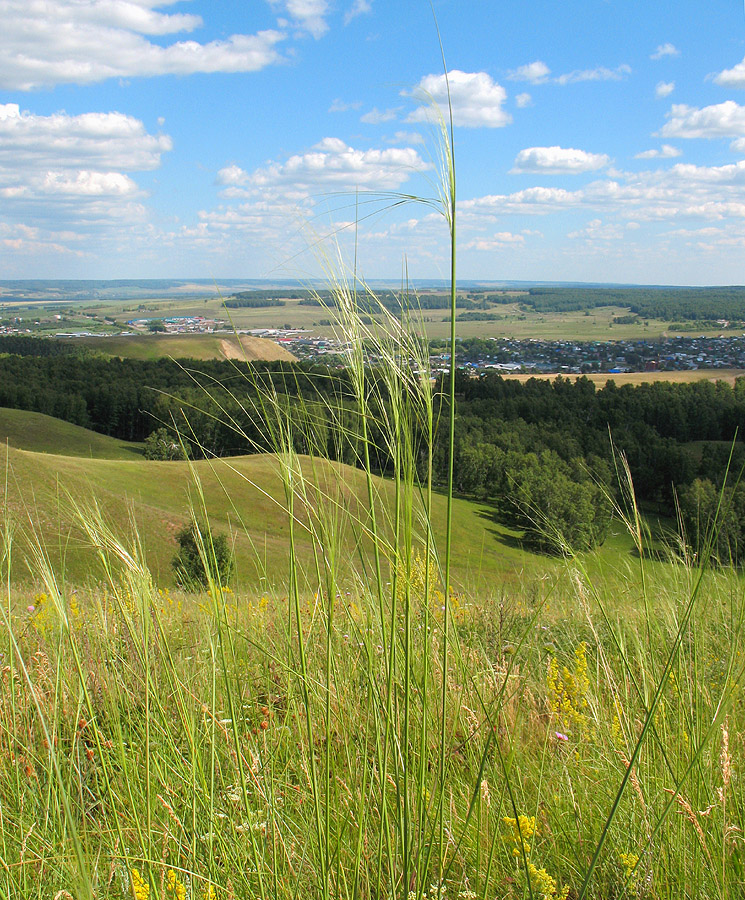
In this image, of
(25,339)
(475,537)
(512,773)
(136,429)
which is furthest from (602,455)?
(25,339)

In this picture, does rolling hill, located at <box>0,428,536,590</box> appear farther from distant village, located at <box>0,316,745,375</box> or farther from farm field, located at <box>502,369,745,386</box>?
distant village, located at <box>0,316,745,375</box>

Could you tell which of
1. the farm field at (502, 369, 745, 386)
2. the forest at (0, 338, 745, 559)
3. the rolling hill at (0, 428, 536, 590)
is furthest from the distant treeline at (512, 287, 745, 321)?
the rolling hill at (0, 428, 536, 590)

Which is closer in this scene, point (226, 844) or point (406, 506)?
point (406, 506)

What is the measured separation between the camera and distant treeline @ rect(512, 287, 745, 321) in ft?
459

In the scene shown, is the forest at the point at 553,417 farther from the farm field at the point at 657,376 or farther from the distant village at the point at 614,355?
the distant village at the point at 614,355

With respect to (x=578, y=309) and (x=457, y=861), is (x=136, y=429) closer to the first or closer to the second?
(x=457, y=861)

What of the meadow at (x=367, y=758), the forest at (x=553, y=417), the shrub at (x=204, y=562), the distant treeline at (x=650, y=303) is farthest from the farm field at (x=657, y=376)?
the meadow at (x=367, y=758)

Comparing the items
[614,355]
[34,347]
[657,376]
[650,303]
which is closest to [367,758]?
[657,376]

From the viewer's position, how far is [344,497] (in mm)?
1446

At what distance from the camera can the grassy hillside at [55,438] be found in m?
55.1

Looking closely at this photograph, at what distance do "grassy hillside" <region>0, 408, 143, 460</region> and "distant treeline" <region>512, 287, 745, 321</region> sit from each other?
88148mm

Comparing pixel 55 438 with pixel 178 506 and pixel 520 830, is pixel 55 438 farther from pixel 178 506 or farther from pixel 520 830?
pixel 520 830

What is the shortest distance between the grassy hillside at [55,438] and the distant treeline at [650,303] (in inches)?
3470

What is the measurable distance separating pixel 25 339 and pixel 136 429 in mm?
54297
